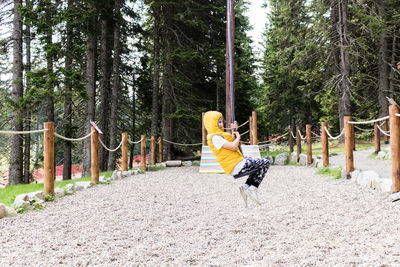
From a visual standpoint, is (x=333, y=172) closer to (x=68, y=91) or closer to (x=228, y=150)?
(x=228, y=150)

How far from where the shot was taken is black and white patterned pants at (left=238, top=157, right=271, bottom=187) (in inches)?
134

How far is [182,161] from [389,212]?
10.2 meters

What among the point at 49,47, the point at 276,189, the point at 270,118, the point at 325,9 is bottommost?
the point at 276,189

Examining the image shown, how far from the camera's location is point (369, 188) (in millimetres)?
6141

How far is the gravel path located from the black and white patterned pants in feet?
2.15

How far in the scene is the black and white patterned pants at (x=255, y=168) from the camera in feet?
11.2

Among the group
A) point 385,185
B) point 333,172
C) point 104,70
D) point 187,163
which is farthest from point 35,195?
point 104,70

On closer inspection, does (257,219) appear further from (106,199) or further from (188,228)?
(106,199)

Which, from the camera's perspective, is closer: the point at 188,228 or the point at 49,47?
the point at 188,228

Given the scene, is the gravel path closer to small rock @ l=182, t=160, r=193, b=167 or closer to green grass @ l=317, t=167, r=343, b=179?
green grass @ l=317, t=167, r=343, b=179

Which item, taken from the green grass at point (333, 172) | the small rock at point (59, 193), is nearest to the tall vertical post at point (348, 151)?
the green grass at point (333, 172)

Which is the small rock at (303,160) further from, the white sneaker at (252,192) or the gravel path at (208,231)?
the white sneaker at (252,192)

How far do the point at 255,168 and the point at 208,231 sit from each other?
1063 millimetres

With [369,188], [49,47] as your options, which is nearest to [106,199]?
[369,188]
